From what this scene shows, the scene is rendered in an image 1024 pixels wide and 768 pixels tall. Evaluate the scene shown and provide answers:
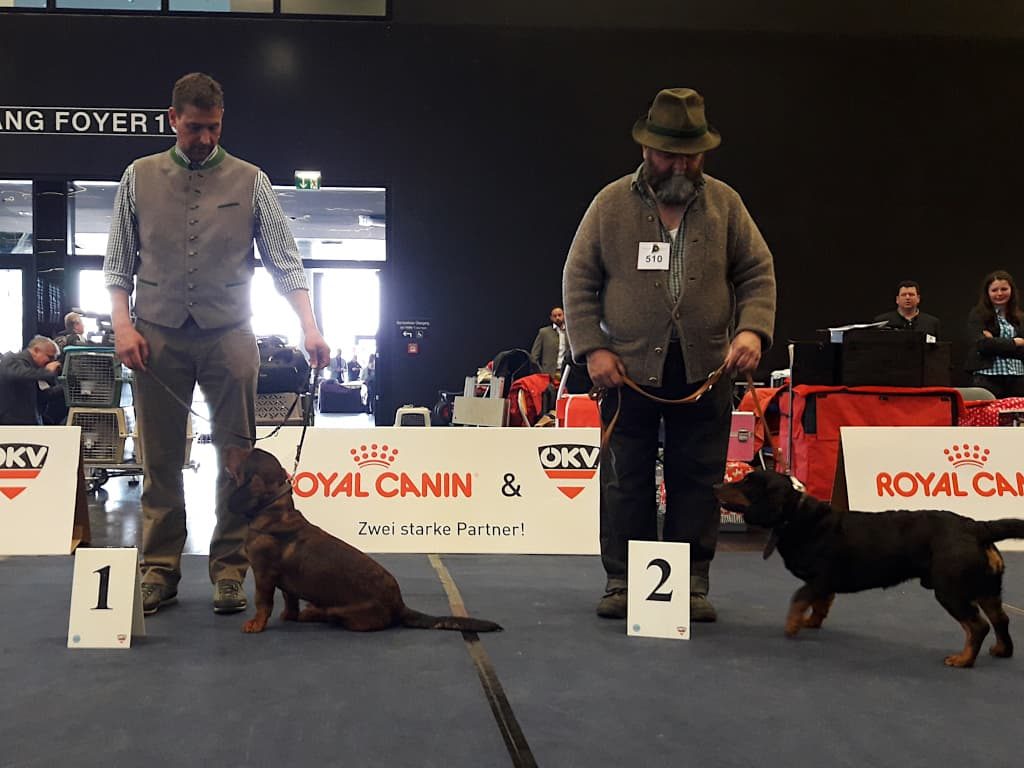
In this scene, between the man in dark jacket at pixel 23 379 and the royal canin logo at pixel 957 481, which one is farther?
the man in dark jacket at pixel 23 379

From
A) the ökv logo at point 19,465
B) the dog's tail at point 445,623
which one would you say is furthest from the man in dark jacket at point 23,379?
the dog's tail at point 445,623

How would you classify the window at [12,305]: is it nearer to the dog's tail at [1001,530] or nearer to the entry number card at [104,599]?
the entry number card at [104,599]

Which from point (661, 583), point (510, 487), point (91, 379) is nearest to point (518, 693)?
point (661, 583)

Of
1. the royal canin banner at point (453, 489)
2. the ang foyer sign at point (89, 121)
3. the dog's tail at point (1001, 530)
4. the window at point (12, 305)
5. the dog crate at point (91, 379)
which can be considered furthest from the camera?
the window at point (12, 305)

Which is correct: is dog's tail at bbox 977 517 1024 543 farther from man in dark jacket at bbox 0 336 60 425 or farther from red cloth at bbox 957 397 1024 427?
man in dark jacket at bbox 0 336 60 425

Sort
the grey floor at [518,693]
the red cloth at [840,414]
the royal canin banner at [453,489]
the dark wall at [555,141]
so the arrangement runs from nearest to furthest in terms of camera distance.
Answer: the grey floor at [518,693]
the royal canin banner at [453,489]
the red cloth at [840,414]
the dark wall at [555,141]

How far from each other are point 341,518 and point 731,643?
1.86m

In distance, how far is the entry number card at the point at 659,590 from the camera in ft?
8.50

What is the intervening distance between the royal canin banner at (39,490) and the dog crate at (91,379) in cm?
229

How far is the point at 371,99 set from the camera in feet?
34.1

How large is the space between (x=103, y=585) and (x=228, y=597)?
1.36 feet

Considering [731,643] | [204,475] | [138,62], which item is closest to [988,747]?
[731,643]

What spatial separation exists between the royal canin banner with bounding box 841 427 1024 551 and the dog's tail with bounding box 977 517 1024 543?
5.96ft

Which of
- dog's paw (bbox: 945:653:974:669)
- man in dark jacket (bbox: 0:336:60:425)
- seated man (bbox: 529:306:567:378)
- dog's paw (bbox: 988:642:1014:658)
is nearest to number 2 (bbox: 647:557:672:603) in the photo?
dog's paw (bbox: 945:653:974:669)
